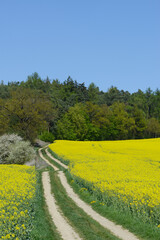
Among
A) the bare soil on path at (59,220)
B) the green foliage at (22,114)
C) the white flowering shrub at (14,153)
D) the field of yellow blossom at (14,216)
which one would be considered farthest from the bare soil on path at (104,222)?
the green foliage at (22,114)

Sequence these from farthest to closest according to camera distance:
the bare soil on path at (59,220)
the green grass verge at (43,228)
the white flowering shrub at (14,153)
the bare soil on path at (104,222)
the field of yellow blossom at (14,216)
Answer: the white flowering shrub at (14,153), the bare soil on path at (59,220), the bare soil on path at (104,222), the green grass verge at (43,228), the field of yellow blossom at (14,216)

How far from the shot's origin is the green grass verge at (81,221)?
36.5 feet

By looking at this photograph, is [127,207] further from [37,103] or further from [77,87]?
[77,87]

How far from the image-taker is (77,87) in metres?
125

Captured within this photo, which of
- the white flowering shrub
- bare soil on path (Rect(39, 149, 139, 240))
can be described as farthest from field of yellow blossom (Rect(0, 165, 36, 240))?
the white flowering shrub

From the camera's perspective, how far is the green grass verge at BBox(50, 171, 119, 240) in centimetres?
1113

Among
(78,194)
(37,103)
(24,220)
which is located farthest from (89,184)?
(37,103)

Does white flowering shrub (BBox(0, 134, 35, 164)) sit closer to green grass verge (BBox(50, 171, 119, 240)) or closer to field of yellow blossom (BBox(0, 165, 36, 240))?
green grass verge (BBox(50, 171, 119, 240))

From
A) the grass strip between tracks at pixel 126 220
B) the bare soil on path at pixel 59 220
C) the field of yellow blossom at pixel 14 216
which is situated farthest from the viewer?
the bare soil on path at pixel 59 220

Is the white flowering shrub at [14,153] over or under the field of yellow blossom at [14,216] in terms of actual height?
over

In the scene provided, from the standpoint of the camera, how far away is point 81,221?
1321 centimetres

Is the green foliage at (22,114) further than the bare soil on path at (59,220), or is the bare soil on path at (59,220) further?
the green foliage at (22,114)

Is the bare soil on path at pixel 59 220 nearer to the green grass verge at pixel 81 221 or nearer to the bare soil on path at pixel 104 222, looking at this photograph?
the green grass verge at pixel 81 221

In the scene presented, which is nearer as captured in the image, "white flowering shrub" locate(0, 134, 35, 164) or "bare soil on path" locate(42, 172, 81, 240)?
"bare soil on path" locate(42, 172, 81, 240)
